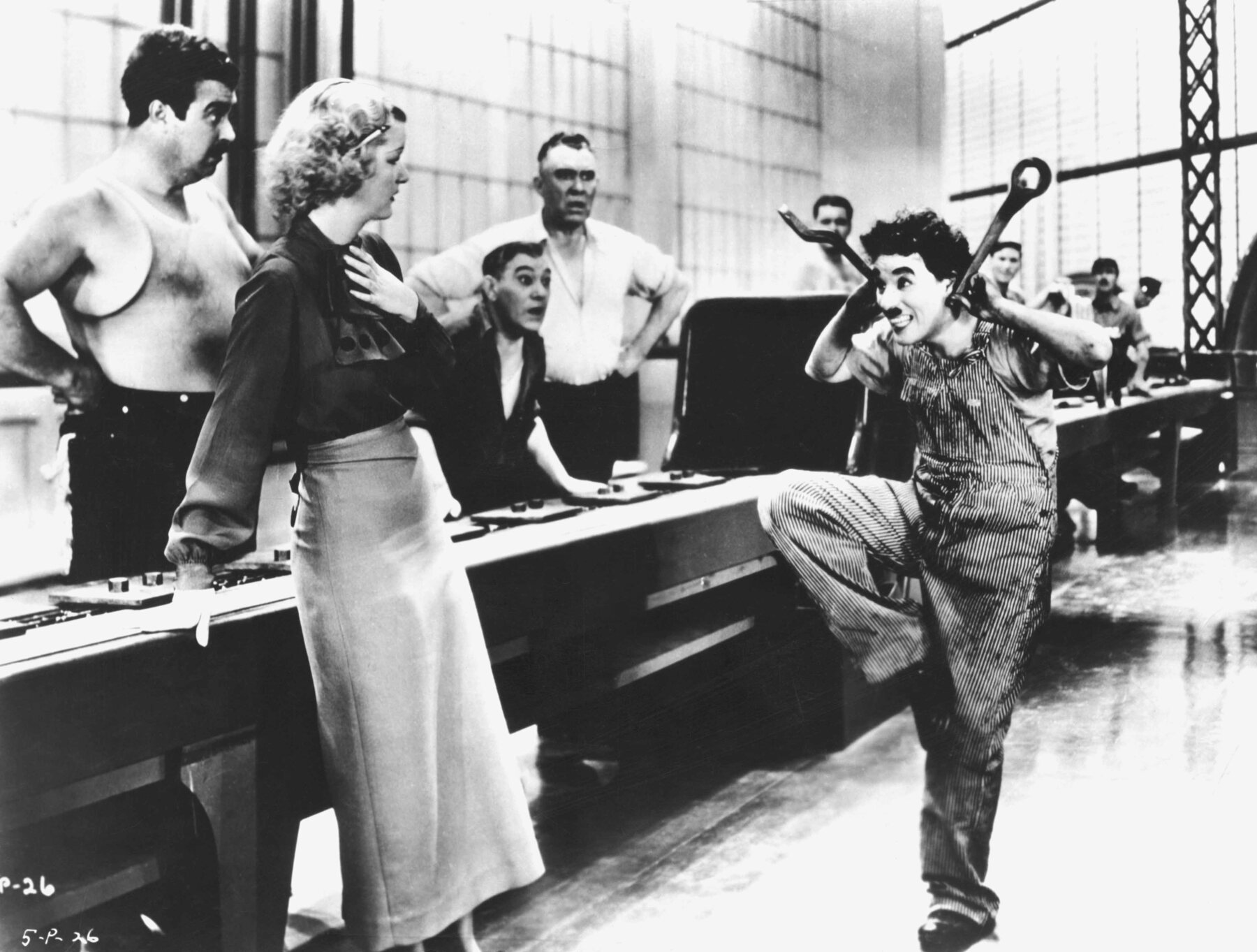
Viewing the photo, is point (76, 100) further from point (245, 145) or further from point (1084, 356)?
point (1084, 356)

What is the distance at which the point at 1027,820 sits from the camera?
2.44 meters

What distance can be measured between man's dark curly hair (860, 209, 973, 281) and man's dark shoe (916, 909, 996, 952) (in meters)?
1.02

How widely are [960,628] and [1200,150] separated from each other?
119 cm

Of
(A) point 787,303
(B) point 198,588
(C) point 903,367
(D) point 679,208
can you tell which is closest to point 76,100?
(B) point 198,588

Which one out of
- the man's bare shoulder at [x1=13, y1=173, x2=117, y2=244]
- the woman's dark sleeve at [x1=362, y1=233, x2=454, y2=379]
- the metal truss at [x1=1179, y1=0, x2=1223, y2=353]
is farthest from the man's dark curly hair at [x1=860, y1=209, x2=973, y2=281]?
the man's bare shoulder at [x1=13, y1=173, x2=117, y2=244]

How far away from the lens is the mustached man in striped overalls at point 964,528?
200cm

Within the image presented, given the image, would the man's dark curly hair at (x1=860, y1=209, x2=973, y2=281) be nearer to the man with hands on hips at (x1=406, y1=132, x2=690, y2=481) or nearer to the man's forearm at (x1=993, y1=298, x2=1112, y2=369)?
the man's forearm at (x1=993, y1=298, x2=1112, y2=369)

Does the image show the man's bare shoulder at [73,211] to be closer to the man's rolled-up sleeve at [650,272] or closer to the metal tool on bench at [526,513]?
the metal tool on bench at [526,513]

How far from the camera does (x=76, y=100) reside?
254 cm

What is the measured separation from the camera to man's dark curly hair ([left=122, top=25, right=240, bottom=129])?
2.22 metres

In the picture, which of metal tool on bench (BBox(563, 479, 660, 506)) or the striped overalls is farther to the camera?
metal tool on bench (BBox(563, 479, 660, 506))

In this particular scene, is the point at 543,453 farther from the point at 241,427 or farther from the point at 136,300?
the point at 241,427

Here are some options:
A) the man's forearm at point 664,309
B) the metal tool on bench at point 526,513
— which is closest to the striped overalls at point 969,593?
the metal tool on bench at point 526,513

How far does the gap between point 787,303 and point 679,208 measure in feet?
3.87
